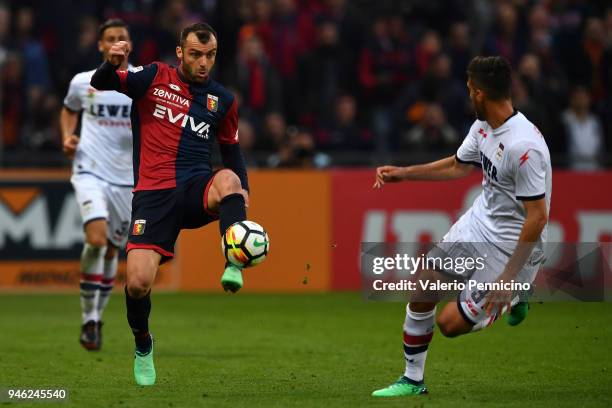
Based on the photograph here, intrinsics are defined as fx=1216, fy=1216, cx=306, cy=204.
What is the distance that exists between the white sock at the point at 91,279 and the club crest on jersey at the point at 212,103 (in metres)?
3.06

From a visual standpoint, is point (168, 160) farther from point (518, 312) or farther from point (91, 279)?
point (91, 279)

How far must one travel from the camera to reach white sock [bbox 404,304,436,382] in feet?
27.7

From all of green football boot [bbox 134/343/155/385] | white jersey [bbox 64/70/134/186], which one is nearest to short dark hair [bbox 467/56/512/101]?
green football boot [bbox 134/343/155/385]

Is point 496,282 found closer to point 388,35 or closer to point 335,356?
point 335,356

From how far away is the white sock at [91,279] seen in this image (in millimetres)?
11409

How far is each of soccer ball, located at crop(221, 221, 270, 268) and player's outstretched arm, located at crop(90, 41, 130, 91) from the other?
1.45 meters

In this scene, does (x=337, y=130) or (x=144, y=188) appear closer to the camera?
(x=144, y=188)

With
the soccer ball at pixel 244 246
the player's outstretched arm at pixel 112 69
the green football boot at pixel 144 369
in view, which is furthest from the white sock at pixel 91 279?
the soccer ball at pixel 244 246

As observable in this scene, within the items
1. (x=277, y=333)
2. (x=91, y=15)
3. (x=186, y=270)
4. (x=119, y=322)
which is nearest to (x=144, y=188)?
(x=277, y=333)

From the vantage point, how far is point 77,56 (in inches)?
708

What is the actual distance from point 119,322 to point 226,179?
5359mm

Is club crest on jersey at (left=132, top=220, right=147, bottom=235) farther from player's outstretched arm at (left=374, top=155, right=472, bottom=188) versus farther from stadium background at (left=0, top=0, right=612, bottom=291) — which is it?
stadium background at (left=0, top=0, right=612, bottom=291)

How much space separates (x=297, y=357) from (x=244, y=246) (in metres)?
2.89

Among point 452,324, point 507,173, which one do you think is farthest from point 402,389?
point 507,173
